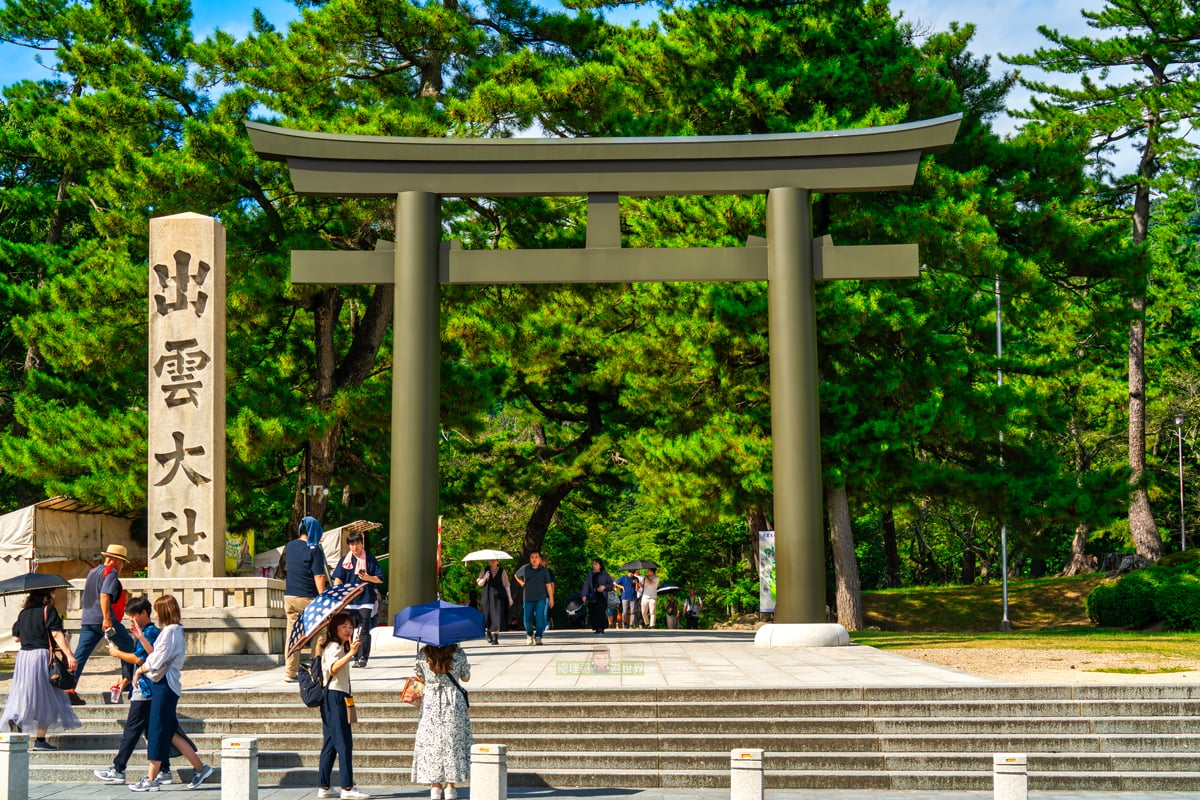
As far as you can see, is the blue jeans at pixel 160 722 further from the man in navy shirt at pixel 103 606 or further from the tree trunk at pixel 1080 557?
the tree trunk at pixel 1080 557

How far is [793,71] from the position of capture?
24156 millimetres

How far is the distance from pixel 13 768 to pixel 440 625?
331 centimetres

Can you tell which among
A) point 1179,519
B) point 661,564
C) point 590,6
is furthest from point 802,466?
point 1179,519

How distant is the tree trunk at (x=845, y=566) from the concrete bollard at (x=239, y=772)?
56.9ft

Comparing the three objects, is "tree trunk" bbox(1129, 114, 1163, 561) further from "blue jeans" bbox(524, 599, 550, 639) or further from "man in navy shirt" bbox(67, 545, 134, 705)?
"man in navy shirt" bbox(67, 545, 134, 705)

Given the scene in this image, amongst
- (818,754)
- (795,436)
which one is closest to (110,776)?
(818,754)

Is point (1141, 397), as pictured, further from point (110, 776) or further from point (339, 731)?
point (110, 776)

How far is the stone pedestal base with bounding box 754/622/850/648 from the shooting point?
54.0 ft

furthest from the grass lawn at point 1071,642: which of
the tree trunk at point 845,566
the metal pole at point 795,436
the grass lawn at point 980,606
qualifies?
the grass lawn at point 980,606

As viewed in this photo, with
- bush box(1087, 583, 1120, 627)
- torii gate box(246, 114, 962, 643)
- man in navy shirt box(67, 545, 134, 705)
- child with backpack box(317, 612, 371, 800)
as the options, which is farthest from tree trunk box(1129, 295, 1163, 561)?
child with backpack box(317, 612, 371, 800)

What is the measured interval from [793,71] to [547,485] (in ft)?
38.2

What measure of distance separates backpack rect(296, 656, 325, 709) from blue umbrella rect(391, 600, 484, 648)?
76cm

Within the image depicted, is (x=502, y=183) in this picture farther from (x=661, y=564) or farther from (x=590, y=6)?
(x=661, y=564)

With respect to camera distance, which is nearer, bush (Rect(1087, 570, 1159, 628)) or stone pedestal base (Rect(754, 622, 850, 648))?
stone pedestal base (Rect(754, 622, 850, 648))
